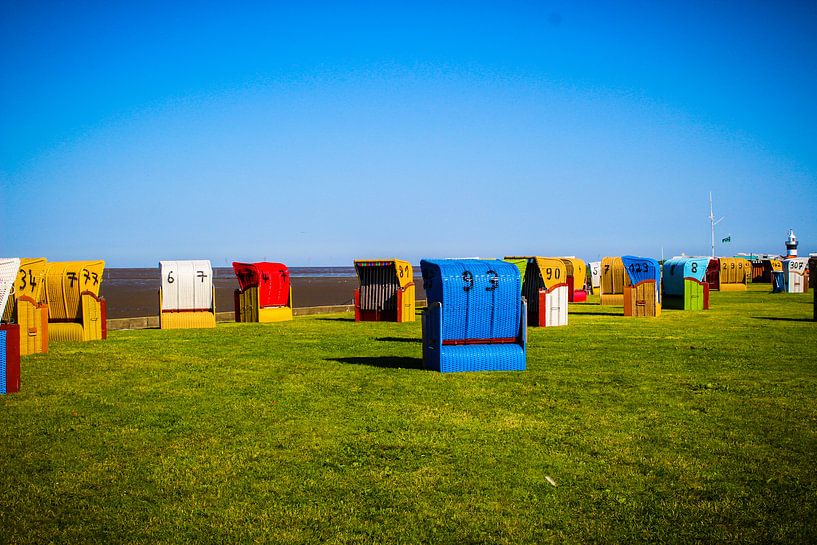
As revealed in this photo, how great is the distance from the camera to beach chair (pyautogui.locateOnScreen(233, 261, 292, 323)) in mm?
26984

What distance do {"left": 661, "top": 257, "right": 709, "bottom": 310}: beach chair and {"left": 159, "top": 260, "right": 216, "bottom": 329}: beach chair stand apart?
20674mm

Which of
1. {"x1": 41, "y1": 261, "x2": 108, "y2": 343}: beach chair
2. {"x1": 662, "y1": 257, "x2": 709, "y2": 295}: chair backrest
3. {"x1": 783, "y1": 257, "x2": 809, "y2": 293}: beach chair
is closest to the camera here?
{"x1": 41, "y1": 261, "x2": 108, "y2": 343}: beach chair

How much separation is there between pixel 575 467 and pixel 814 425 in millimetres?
3741

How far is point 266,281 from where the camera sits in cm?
2736

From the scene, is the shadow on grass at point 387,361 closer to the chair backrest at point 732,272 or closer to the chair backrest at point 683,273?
the chair backrest at point 683,273

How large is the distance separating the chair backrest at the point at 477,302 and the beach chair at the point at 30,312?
31.6 ft

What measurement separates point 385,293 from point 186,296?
24.1 ft

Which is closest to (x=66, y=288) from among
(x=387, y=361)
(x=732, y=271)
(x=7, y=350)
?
(x=7, y=350)

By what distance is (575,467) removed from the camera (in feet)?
22.7

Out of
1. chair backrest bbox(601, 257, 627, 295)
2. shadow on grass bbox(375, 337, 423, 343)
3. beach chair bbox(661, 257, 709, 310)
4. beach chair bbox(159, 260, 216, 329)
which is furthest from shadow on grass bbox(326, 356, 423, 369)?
chair backrest bbox(601, 257, 627, 295)

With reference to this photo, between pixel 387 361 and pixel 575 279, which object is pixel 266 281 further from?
pixel 575 279

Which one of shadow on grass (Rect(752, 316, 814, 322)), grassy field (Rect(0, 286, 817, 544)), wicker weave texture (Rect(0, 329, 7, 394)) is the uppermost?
wicker weave texture (Rect(0, 329, 7, 394))

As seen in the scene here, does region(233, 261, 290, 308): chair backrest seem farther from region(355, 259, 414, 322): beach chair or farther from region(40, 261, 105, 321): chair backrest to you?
region(40, 261, 105, 321): chair backrest

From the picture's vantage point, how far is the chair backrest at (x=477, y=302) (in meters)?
13.0
